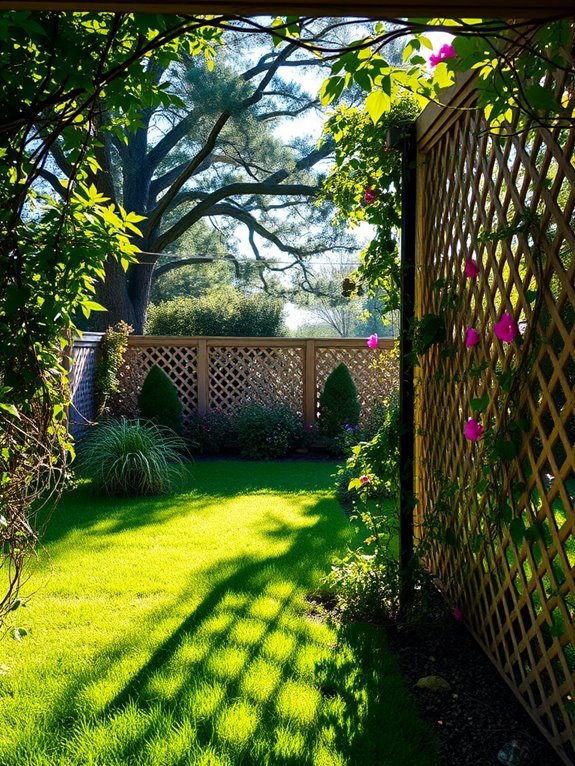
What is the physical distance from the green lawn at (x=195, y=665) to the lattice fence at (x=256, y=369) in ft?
14.8

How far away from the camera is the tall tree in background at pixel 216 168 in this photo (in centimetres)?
1091

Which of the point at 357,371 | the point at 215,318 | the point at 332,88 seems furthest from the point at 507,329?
the point at 215,318

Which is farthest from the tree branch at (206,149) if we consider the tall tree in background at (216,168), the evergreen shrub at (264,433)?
the evergreen shrub at (264,433)

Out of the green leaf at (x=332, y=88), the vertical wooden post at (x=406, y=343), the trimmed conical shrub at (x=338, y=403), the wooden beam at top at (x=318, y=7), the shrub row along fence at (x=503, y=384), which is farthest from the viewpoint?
the trimmed conical shrub at (x=338, y=403)

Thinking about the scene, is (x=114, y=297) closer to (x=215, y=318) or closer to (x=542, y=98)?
(x=215, y=318)

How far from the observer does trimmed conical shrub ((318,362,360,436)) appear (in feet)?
27.2

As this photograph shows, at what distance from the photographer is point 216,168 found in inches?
605

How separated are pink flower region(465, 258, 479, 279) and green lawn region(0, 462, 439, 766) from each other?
1569mm

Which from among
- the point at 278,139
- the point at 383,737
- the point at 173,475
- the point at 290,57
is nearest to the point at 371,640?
the point at 383,737

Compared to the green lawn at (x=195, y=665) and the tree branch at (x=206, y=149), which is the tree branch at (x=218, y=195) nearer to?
the tree branch at (x=206, y=149)

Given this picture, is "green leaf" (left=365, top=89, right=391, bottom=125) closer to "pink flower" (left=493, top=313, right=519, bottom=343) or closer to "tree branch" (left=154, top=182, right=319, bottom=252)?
"pink flower" (left=493, top=313, right=519, bottom=343)

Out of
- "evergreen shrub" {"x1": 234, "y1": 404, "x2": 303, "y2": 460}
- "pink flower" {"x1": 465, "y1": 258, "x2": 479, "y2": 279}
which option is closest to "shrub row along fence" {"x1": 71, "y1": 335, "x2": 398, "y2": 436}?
"evergreen shrub" {"x1": 234, "y1": 404, "x2": 303, "y2": 460}

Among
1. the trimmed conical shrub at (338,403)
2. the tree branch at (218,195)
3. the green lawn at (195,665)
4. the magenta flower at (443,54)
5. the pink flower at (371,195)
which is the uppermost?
the tree branch at (218,195)

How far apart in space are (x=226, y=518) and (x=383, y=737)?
9.68 ft
